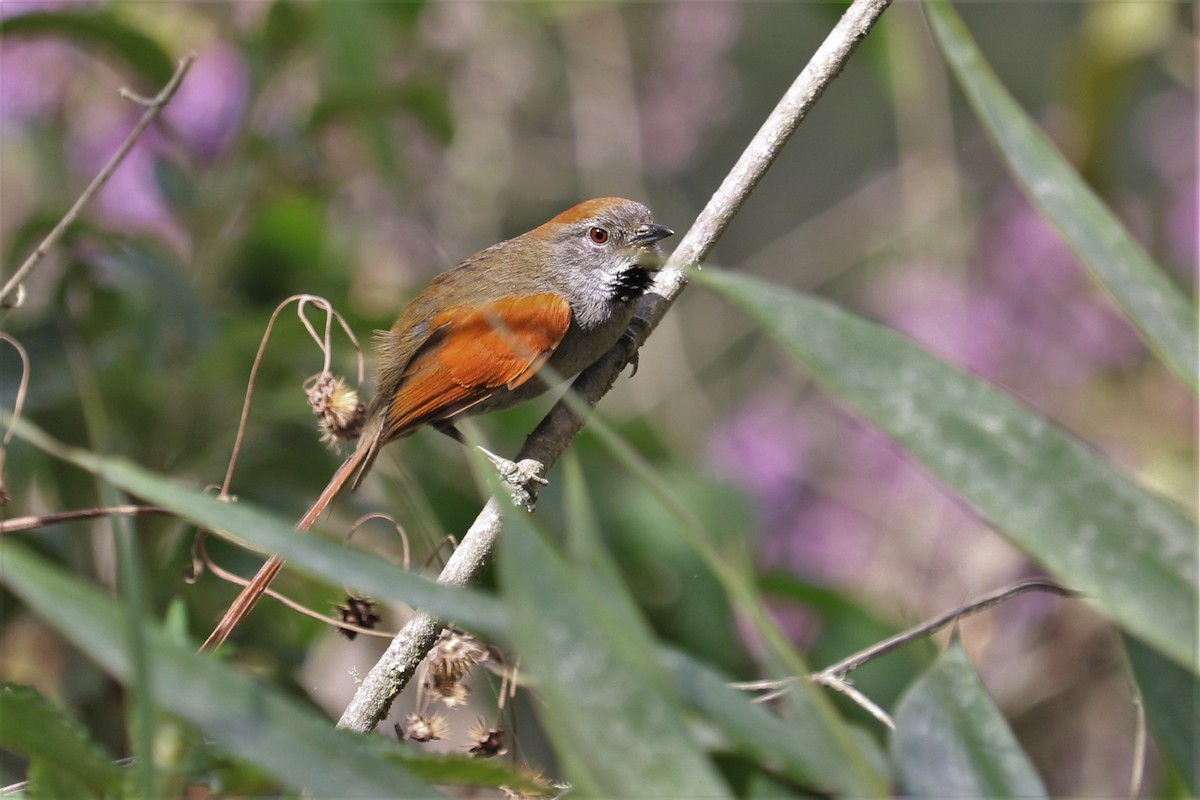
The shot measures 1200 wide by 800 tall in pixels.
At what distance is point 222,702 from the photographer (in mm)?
1016

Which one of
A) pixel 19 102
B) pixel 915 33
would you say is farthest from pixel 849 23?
pixel 915 33

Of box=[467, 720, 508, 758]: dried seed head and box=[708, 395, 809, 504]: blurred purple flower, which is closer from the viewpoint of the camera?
box=[467, 720, 508, 758]: dried seed head

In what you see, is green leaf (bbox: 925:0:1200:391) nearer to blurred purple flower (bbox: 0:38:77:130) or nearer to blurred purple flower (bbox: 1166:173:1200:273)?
blurred purple flower (bbox: 0:38:77:130)

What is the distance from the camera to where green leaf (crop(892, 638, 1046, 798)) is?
45.7 inches

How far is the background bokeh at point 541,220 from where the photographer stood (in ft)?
9.98

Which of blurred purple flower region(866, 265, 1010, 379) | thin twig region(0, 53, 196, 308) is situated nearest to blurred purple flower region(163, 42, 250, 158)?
thin twig region(0, 53, 196, 308)

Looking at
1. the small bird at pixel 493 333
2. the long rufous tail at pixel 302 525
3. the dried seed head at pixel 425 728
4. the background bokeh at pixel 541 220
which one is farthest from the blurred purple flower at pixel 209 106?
the dried seed head at pixel 425 728

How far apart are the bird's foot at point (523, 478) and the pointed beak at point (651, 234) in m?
1.18

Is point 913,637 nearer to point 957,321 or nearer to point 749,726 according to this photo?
point 749,726

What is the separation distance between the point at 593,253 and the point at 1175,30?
10.6 ft

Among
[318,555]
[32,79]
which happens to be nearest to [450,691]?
[318,555]

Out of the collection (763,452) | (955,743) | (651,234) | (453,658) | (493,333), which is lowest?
(453,658)

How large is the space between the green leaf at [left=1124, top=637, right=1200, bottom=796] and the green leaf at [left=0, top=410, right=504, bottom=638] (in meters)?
0.67

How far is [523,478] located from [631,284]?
3.38 ft
